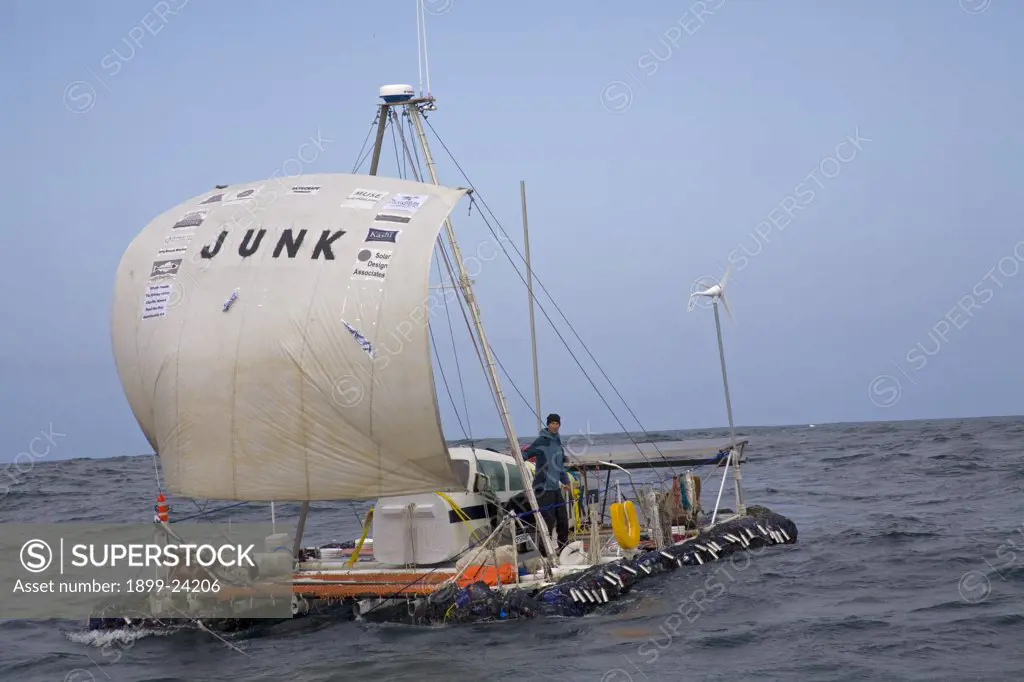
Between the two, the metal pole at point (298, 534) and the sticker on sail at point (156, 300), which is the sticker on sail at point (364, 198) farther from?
the metal pole at point (298, 534)

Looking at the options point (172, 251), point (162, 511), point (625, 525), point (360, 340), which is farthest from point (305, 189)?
point (625, 525)

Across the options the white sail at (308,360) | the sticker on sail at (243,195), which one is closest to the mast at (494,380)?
the white sail at (308,360)

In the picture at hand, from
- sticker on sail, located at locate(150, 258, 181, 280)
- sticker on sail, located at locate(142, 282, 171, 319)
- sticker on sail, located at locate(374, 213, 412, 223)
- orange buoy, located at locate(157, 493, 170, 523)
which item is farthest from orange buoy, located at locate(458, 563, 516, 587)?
sticker on sail, located at locate(150, 258, 181, 280)

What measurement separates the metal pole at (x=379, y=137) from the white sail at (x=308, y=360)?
1419 mm

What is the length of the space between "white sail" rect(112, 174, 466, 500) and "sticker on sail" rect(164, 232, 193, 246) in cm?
67

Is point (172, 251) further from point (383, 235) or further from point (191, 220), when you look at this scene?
point (383, 235)

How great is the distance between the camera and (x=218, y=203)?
17.6 meters

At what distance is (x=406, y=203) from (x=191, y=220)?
11.6 ft

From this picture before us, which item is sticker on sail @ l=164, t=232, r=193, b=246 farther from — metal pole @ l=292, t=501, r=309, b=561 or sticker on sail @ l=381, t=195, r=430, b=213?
metal pole @ l=292, t=501, r=309, b=561

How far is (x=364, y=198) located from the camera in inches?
660

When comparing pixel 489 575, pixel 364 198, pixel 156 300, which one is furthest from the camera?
pixel 156 300

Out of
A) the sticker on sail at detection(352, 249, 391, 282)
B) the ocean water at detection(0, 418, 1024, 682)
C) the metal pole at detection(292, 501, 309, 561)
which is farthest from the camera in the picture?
the metal pole at detection(292, 501, 309, 561)

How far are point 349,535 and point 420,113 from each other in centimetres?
1194

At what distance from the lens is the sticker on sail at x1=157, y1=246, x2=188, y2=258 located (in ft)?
56.1
